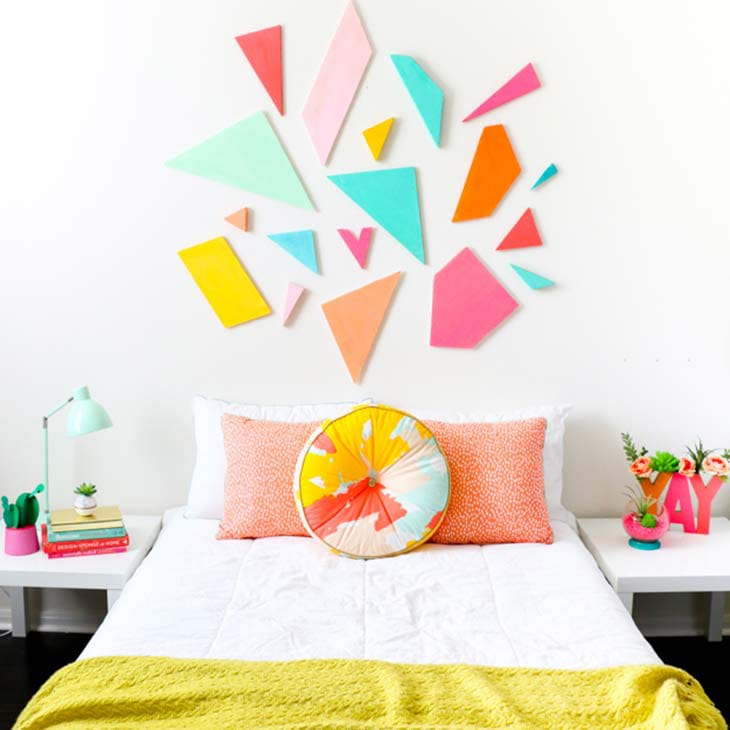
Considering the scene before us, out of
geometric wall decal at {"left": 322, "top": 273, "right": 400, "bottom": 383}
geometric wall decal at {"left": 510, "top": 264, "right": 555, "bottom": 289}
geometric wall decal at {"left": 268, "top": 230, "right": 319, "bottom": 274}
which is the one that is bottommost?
geometric wall decal at {"left": 322, "top": 273, "right": 400, "bottom": 383}

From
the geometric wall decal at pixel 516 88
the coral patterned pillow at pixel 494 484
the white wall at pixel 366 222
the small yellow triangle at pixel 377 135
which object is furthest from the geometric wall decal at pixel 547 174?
the coral patterned pillow at pixel 494 484

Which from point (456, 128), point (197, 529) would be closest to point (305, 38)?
point (456, 128)

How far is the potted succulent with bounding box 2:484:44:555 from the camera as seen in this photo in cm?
271

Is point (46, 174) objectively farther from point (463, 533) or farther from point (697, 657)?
point (697, 657)

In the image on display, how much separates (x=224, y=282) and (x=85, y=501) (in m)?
0.78

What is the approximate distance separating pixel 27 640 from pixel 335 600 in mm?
1295

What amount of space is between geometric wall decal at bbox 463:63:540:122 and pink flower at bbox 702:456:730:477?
1.25 m

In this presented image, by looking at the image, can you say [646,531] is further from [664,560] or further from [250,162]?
[250,162]

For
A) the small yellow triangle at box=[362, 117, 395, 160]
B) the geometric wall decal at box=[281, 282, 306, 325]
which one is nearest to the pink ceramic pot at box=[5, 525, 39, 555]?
the geometric wall decal at box=[281, 282, 306, 325]

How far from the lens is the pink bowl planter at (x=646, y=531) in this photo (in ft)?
9.04

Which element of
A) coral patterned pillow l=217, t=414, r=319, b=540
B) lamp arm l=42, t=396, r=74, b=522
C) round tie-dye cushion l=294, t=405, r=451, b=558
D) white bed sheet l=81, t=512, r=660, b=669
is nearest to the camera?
white bed sheet l=81, t=512, r=660, b=669

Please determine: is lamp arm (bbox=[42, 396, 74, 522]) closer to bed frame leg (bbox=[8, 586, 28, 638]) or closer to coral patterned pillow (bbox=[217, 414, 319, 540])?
bed frame leg (bbox=[8, 586, 28, 638])

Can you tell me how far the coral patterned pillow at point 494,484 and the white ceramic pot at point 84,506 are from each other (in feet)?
3.36

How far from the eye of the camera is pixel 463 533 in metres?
2.64
